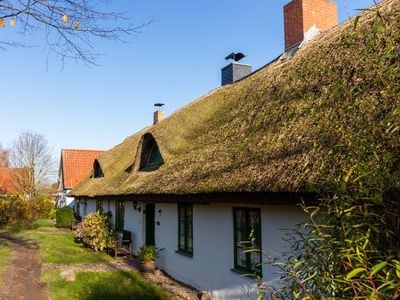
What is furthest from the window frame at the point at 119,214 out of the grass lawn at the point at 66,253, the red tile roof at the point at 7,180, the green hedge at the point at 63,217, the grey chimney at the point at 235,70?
the red tile roof at the point at 7,180

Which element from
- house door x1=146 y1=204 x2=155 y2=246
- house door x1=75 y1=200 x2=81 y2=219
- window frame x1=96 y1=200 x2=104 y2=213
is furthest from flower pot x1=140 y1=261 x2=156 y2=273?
house door x1=75 y1=200 x2=81 y2=219

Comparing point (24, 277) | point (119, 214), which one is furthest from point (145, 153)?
point (24, 277)

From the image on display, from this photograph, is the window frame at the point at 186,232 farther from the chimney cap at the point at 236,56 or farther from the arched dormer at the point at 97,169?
the arched dormer at the point at 97,169

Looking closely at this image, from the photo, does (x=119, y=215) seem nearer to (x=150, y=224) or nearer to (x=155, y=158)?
(x=150, y=224)

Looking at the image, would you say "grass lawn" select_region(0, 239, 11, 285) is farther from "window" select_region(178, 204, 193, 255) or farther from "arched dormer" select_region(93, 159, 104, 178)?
"arched dormer" select_region(93, 159, 104, 178)

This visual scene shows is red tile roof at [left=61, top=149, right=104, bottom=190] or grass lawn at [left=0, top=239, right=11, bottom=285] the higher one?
red tile roof at [left=61, top=149, right=104, bottom=190]

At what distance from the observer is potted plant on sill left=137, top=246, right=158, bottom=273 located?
11.4 meters

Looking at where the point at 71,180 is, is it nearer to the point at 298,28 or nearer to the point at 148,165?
the point at 148,165

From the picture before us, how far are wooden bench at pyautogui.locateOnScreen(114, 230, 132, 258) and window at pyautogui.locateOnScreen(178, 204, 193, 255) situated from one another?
4384 millimetres

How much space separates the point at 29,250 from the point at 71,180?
23.4 metres

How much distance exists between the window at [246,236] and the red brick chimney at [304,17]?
246 inches

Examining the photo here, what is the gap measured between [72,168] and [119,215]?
81.4 ft

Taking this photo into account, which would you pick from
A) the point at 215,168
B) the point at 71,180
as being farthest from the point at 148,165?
the point at 71,180

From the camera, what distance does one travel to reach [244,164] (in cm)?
728
